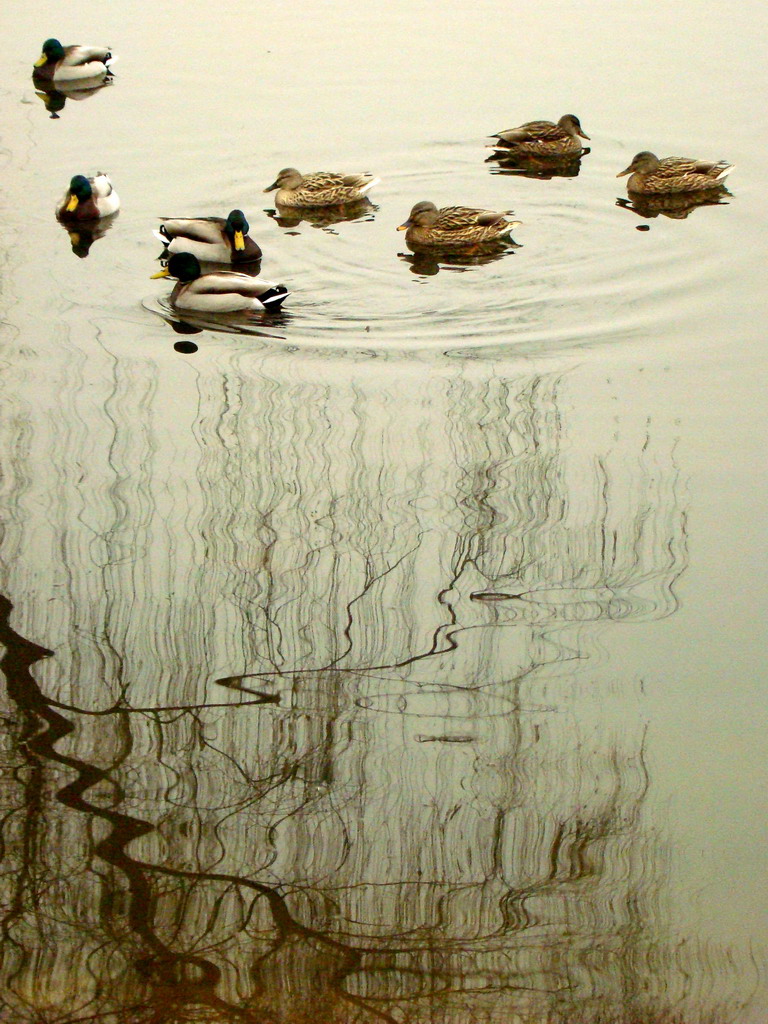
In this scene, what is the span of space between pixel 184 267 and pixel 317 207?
1821mm

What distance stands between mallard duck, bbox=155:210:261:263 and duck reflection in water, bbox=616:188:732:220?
2722 millimetres

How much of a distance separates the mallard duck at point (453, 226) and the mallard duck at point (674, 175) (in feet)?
3.88

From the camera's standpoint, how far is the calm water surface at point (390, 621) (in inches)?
148

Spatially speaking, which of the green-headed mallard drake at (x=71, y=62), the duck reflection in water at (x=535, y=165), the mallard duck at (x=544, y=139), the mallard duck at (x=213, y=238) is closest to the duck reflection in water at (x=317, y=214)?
the mallard duck at (x=213, y=238)

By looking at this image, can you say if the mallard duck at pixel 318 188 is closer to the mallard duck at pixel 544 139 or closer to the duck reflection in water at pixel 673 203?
the mallard duck at pixel 544 139

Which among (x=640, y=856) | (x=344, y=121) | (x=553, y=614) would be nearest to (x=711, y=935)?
(x=640, y=856)

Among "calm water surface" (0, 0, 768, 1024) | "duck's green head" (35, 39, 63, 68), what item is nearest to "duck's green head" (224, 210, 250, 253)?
"calm water surface" (0, 0, 768, 1024)

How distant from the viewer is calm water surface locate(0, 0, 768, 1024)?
377 cm

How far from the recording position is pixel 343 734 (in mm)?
4574

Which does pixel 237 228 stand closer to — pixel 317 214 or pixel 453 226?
pixel 317 214

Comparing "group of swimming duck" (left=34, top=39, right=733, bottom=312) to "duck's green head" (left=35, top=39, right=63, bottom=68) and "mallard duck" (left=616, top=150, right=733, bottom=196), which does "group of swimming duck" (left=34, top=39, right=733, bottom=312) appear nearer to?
"mallard duck" (left=616, top=150, right=733, bottom=196)

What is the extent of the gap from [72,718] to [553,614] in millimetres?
1783

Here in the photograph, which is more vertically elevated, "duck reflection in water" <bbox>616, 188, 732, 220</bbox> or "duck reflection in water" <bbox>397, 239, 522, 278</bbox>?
"duck reflection in water" <bbox>616, 188, 732, 220</bbox>

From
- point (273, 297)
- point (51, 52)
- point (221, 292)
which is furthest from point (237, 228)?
point (51, 52)
